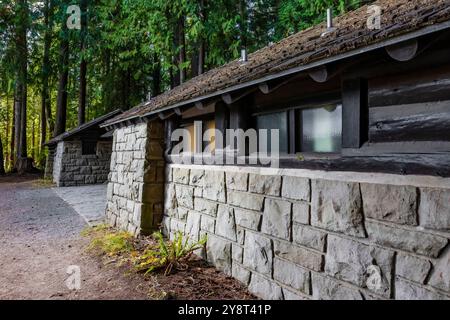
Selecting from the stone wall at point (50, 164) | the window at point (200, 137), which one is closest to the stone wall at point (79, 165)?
the stone wall at point (50, 164)

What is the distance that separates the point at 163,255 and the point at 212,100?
227cm

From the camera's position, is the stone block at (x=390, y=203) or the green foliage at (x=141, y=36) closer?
the stone block at (x=390, y=203)

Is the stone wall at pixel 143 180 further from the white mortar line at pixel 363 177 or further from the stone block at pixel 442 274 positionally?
the stone block at pixel 442 274

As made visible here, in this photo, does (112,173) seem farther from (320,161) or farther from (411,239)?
(411,239)

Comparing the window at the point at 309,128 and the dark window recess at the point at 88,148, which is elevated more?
the dark window recess at the point at 88,148

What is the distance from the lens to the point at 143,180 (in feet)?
18.5

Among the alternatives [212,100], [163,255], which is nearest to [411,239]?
[212,100]

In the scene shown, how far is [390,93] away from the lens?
2496 millimetres

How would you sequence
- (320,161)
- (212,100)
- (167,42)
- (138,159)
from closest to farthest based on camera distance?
1. (320,161)
2. (212,100)
3. (138,159)
4. (167,42)

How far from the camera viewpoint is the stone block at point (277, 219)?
10.4 feet

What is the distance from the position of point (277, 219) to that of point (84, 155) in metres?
13.1

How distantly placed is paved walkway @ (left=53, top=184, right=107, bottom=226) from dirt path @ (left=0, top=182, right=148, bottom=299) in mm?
290

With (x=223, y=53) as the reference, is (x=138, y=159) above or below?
below

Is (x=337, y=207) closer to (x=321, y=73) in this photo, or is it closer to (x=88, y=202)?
(x=321, y=73)
